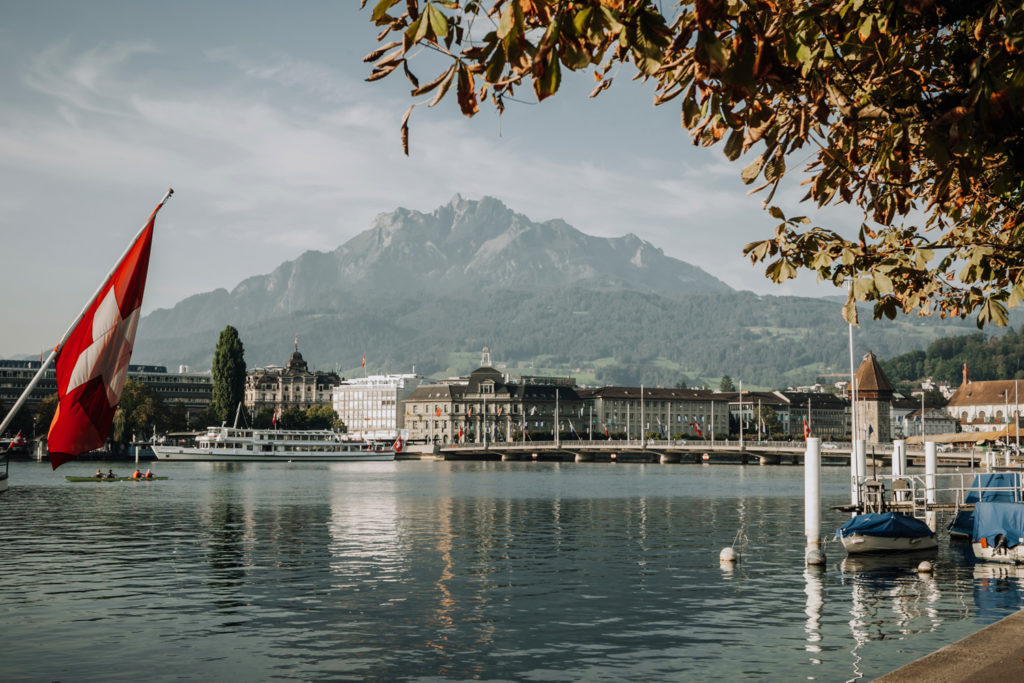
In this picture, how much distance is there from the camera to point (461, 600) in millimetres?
28328

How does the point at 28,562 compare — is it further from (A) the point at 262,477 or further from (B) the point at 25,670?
(A) the point at 262,477

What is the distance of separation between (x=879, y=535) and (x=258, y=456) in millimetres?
149435

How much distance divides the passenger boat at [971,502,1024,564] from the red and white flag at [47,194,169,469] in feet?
103

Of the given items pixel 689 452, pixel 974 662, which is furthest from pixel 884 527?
pixel 689 452

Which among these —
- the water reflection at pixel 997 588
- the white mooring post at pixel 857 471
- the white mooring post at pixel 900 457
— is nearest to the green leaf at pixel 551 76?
the water reflection at pixel 997 588

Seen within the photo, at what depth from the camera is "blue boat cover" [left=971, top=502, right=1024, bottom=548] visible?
35.5 metres

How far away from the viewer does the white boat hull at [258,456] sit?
167m

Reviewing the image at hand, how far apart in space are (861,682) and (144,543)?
32823 millimetres

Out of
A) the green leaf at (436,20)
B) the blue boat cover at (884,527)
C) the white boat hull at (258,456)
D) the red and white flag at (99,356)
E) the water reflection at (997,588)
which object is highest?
the green leaf at (436,20)

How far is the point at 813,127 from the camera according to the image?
25.3 ft

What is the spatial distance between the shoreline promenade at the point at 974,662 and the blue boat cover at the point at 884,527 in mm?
26799

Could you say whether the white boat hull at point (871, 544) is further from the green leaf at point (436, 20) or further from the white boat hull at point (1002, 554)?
the green leaf at point (436, 20)

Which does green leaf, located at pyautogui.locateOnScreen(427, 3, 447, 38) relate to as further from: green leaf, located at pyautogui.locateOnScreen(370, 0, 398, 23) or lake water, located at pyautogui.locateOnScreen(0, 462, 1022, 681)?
lake water, located at pyautogui.locateOnScreen(0, 462, 1022, 681)

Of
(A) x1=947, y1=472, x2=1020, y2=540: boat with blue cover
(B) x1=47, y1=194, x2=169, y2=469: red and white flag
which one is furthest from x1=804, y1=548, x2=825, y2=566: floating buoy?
(B) x1=47, y1=194, x2=169, y2=469: red and white flag
